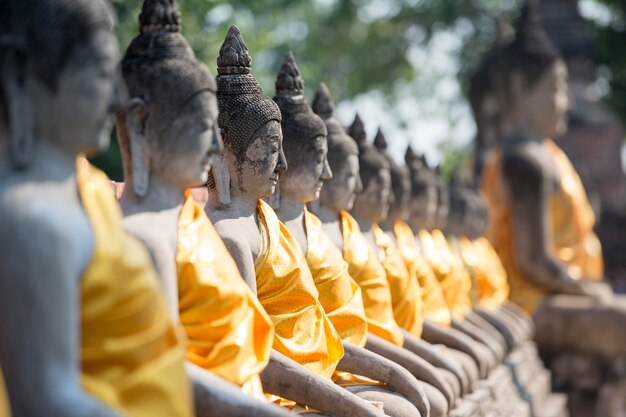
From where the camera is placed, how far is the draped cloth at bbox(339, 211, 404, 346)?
21.3 feet

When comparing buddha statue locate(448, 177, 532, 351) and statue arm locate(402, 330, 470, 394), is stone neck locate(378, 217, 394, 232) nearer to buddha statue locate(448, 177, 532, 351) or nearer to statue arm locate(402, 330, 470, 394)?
statue arm locate(402, 330, 470, 394)

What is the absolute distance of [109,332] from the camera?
10.8 ft

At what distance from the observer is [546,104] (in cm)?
1266

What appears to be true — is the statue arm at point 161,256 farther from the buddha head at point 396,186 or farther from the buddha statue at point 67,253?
the buddha head at point 396,186

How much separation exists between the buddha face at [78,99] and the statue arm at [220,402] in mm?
858

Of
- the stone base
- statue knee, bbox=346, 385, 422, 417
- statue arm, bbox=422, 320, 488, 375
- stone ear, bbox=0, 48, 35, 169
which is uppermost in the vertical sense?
stone ear, bbox=0, 48, 35, 169

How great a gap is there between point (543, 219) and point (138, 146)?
8.44 metres

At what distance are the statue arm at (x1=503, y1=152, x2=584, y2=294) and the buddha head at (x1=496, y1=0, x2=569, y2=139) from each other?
600 millimetres

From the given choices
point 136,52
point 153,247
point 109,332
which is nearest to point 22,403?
point 109,332

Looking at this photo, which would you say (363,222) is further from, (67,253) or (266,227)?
(67,253)

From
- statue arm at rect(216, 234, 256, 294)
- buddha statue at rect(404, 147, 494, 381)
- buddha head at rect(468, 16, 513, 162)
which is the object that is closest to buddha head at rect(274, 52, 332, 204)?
statue arm at rect(216, 234, 256, 294)

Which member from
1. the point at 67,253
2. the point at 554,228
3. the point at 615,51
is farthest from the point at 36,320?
the point at 615,51

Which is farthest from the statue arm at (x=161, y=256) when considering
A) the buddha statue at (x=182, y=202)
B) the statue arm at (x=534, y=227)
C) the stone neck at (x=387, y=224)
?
the statue arm at (x=534, y=227)

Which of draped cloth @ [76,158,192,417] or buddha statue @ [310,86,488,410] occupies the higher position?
draped cloth @ [76,158,192,417]
